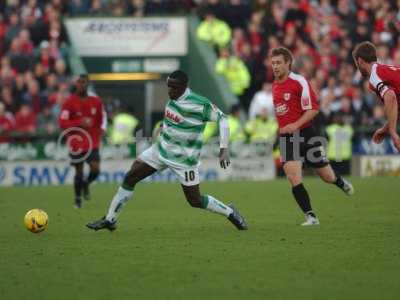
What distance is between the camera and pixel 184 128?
12.8m

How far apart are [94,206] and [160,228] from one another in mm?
4483

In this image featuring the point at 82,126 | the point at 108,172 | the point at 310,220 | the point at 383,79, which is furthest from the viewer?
the point at 108,172

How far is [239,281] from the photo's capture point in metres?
9.08

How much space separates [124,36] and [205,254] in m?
18.7

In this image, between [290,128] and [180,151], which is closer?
[180,151]

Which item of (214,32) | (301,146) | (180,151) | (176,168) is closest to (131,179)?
(176,168)

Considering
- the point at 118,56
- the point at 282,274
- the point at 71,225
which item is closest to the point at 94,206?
the point at 71,225

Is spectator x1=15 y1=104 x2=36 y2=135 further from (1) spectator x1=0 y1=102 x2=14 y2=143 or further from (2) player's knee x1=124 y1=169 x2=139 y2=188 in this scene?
(2) player's knee x1=124 y1=169 x2=139 y2=188

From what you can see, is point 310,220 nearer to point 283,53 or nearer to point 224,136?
point 224,136

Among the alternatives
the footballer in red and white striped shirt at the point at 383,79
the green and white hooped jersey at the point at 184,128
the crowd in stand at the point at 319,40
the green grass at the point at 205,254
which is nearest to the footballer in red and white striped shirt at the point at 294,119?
the green grass at the point at 205,254

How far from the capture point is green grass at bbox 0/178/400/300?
8727 millimetres

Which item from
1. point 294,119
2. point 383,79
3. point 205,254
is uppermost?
point 383,79

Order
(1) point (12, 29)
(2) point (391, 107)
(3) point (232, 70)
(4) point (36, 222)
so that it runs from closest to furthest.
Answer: (2) point (391, 107) → (4) point (36, 222) → (1) point (12, 29) → (3) point (232, 70)

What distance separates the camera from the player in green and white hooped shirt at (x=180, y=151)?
12.6 meters
